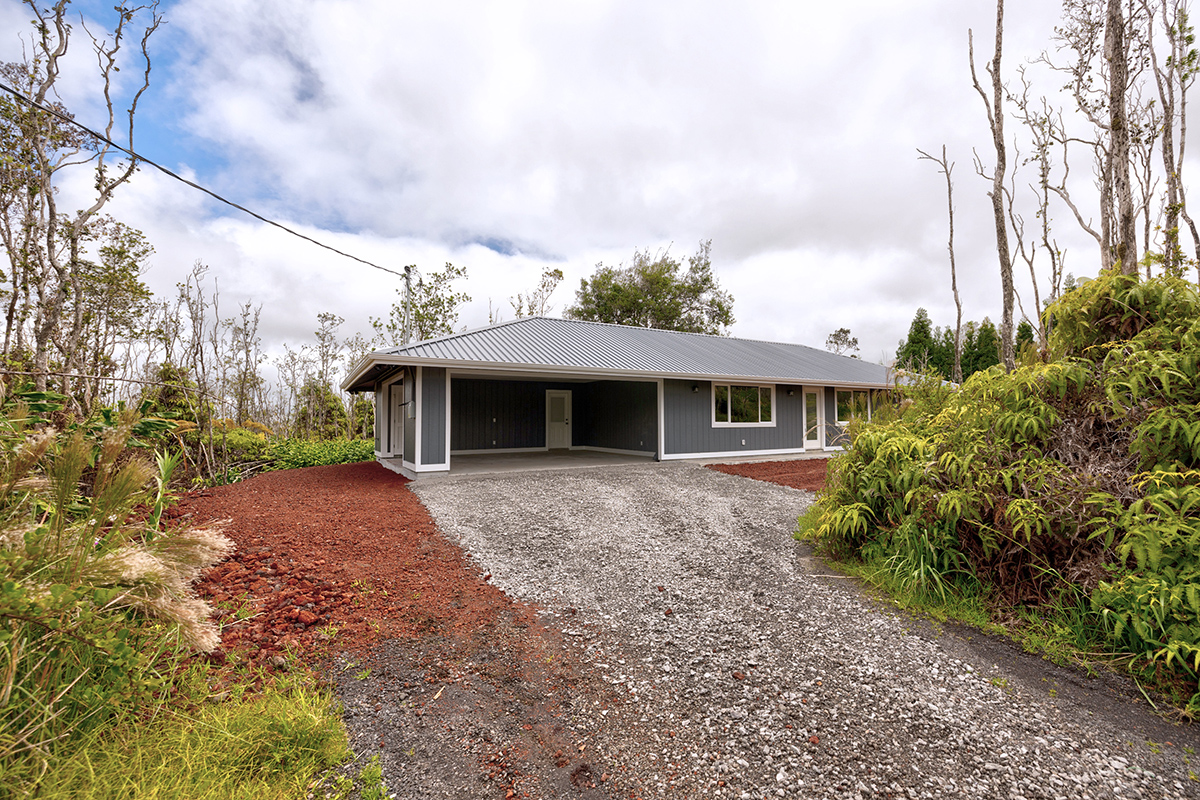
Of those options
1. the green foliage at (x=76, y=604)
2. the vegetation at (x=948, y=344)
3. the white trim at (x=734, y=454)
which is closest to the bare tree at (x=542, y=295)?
the white trim at (x=734, y=454)

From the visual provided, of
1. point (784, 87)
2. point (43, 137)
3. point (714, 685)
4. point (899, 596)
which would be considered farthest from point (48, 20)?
point (899, 596)

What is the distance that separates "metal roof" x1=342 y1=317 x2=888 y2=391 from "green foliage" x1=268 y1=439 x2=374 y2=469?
5.87 ft

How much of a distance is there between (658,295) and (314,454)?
62.9 feet

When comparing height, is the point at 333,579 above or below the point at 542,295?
below

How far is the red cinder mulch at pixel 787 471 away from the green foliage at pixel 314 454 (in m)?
9.98

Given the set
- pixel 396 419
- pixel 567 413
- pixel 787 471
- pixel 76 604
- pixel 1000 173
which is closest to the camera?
pixel 76 604

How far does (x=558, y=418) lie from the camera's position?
49.2 feet

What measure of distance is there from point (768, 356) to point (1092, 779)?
1500 cm

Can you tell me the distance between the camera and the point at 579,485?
8.38 metres

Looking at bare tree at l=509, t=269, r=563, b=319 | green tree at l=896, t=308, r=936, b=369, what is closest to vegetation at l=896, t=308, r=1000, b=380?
green tree at l=896, t=308, r=936, b=369

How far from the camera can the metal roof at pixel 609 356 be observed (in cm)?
962

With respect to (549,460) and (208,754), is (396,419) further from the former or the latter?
(208,754)

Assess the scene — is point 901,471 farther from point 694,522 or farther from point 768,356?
point 768,356

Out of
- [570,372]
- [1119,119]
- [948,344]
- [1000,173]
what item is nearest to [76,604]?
[1119,119]
